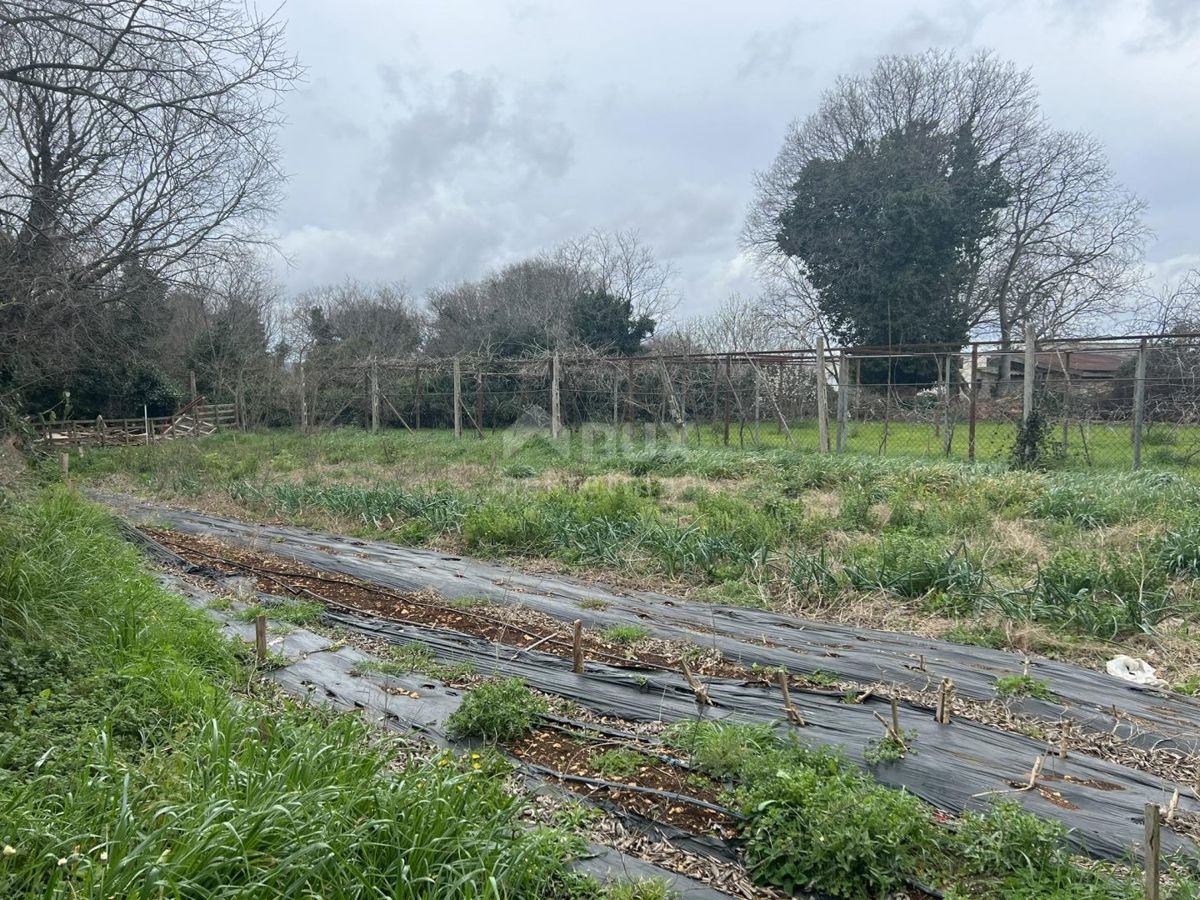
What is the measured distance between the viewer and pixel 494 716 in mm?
3428

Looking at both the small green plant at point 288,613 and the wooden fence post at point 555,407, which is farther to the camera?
the wooden fence post at point 555,407

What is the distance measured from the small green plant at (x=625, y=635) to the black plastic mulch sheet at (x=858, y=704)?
12 centimetres

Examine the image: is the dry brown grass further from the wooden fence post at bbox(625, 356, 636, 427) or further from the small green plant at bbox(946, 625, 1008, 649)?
the wooden fence post at bbox(625, 356, 636, 427)

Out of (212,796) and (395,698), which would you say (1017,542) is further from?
(212,796)

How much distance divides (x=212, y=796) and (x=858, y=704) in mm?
2752

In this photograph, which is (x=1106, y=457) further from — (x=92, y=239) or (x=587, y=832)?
(x=92, y=239)

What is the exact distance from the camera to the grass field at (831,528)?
196 inches

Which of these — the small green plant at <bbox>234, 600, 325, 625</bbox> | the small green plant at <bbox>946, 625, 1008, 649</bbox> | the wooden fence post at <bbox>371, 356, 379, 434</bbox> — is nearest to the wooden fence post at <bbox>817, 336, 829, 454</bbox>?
the small green plant at <bbox>946, 625, 1008, 649</bbox>

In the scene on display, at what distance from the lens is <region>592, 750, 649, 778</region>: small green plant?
3113 mm

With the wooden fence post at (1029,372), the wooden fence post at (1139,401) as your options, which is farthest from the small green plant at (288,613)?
the wooden fence post at (1139,401)

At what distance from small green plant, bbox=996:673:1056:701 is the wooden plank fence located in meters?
16.3

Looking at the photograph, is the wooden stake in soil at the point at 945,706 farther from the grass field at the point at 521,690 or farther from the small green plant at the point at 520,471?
the small green plant at the point at 520,471

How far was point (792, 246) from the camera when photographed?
85.9 feet

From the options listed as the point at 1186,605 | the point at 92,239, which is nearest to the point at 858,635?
the point at 1186,605
